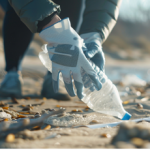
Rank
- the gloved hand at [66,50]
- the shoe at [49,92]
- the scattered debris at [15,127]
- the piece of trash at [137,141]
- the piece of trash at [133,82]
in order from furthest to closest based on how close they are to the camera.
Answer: the piece of trash at [133,82] < the shoe at [49,92] < the gloved hand at [66,50] < the scattered debris at [15,127] < the piece of trash at [137,141]

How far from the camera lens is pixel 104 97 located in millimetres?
1551

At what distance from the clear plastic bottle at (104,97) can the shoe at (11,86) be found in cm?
106

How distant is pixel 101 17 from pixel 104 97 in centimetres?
77

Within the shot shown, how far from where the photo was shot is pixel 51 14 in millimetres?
1334

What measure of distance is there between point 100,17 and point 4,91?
5.35 feet

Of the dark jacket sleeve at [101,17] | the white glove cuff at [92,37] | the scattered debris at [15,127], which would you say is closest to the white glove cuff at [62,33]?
the white glove cuff at [92,37]

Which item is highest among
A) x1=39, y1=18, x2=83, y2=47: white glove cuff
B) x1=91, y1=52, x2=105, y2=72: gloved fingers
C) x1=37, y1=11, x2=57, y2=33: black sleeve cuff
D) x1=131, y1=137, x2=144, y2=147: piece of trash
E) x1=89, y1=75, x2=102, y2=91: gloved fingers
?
x1=37, y1=11, x2=57, y2=33: black sleeve cuff

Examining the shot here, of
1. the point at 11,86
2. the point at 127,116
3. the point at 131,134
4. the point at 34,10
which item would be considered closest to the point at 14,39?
the point at 11,86

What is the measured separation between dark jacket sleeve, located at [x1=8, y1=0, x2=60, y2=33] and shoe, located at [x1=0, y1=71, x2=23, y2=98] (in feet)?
4.41

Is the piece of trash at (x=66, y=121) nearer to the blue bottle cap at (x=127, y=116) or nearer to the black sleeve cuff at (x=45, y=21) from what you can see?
Result: the blue bottle cap at (x=127, y=116)

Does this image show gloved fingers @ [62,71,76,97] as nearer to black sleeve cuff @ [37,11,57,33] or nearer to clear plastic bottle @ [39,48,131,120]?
clear plastic bottle @ [39,48,131,120]

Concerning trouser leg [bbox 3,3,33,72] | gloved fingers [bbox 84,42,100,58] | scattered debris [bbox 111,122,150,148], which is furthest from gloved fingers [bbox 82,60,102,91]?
trouser leg [bbox 3,3,33,72]

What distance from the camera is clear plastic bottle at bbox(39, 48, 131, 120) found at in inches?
56.6

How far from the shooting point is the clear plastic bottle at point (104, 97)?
1.44m
